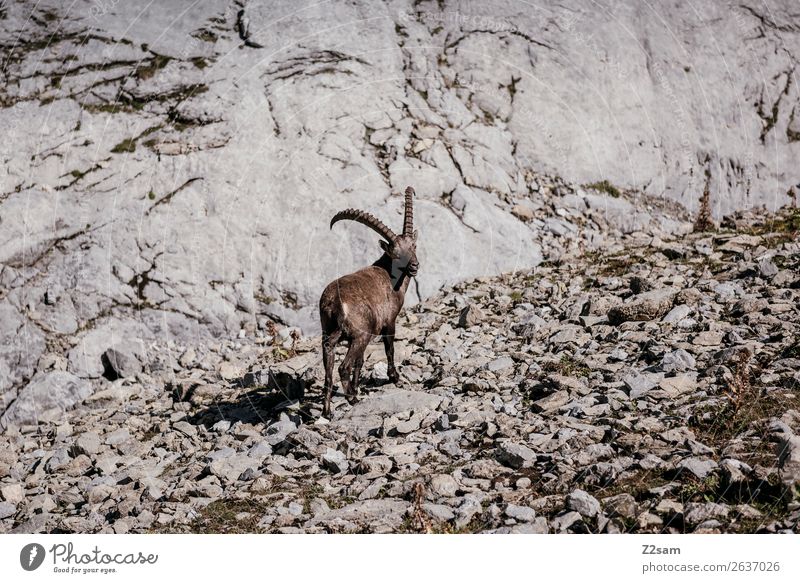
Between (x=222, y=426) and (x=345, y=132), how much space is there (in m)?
10.6

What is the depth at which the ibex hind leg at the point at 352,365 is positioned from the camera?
13.1 m

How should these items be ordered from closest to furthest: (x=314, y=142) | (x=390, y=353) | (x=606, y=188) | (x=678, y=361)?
(x=678, y=361) < (x=390, y=353) < (x=314, y=142) < (x=606, y=188)

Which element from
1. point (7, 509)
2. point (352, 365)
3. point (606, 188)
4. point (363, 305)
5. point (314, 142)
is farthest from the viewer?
point (606, 188)

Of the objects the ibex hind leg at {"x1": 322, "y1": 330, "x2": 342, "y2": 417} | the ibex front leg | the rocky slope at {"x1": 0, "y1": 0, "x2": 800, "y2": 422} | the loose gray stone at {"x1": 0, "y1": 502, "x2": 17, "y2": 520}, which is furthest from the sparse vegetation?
the loose gray stone at {"x1": 0, "y1": 502, "x2": 17, "y2": 520}

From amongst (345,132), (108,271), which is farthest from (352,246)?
(108,271)

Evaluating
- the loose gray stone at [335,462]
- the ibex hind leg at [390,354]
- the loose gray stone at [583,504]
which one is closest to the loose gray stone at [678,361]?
the loose gray stone at [583,504]

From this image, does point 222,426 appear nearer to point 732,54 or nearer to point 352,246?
point 352,246

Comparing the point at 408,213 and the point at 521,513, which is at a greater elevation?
the point at 408,213

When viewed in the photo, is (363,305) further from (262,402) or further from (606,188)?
(606,188)

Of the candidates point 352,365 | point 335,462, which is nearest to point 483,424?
point 335,462

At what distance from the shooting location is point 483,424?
1093 cm

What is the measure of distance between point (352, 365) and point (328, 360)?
62 cm

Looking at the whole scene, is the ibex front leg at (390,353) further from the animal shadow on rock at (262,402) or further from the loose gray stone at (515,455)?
the loose gray stone at (515,455)

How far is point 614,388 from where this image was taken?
11.6 m
